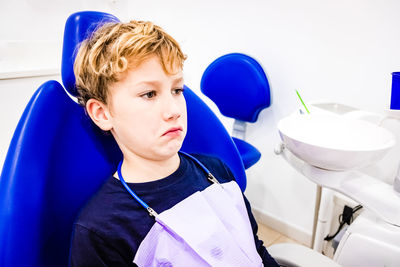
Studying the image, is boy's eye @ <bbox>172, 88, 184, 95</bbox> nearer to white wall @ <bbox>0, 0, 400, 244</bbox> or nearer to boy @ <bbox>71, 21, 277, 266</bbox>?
boy @ <bbox>71, 21, 277, 266</bbox>

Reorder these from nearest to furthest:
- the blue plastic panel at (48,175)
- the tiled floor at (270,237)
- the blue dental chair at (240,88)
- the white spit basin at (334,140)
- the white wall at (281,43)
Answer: the blue plastic panel at (48,175) → the white spit basin at (334,140) → the white wall at (281,43) → the blue dental chair at (240,88) → the tiled floor at (270,237)

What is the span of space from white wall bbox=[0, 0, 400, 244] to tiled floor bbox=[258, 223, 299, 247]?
9cm

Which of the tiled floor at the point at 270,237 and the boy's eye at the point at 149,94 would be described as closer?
the boy's eye at the point at 149,94

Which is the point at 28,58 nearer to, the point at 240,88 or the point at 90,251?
the point at 240,88

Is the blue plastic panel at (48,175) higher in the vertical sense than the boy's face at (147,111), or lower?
lower

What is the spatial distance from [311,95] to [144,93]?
1003 mm

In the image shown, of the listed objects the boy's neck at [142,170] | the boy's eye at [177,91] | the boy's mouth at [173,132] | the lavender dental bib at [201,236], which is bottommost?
the lavender dental bib at [201,236]

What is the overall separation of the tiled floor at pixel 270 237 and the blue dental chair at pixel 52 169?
1.29 metres

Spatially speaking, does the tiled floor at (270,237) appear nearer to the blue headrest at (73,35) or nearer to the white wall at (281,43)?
the white wall at (281,43)

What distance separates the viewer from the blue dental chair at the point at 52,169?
507mm

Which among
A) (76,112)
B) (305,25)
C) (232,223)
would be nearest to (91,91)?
(76,112)

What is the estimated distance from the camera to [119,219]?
633 mm

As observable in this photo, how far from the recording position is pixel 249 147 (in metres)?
1.36

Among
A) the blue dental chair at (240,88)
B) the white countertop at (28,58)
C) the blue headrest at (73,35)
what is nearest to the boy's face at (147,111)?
the blue headrest at (73,35)
